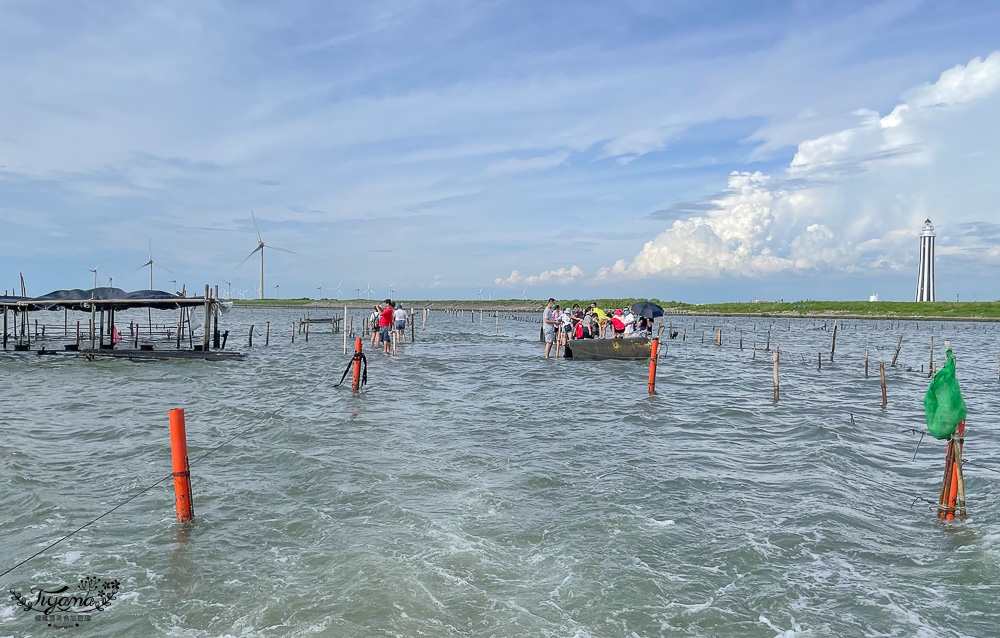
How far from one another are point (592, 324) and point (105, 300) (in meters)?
23.7

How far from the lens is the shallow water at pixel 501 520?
644 cm

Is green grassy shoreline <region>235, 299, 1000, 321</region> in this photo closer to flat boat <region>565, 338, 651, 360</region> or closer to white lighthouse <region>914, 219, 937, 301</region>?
white lighthouse <region>914, 219, 937, 301</region>

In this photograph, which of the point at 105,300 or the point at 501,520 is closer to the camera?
the point at 501,520

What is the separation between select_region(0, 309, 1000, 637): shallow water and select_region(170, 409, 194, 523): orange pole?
0.28 m

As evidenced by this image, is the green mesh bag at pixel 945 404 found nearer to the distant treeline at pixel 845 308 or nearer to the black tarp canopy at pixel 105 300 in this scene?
the black tarp canopy at pixel 105 300

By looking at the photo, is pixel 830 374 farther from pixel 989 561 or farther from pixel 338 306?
pixel 338 306

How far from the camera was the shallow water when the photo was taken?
21.1ft

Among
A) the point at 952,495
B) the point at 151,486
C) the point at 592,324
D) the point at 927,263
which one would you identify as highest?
the point at 927,263

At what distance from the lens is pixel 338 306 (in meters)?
184

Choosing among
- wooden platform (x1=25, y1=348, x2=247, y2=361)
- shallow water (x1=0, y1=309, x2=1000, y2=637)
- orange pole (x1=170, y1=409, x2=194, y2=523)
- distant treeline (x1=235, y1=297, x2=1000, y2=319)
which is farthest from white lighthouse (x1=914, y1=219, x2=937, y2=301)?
orange pole (x1=170, y1=409, x2=194, y2=523)

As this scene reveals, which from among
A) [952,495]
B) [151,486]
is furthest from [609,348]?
[151,486]

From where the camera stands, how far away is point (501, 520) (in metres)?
8.95

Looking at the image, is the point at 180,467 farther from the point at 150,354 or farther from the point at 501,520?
the point at 150,354

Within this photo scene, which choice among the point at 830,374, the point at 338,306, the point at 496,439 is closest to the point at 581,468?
the point at 496,439
